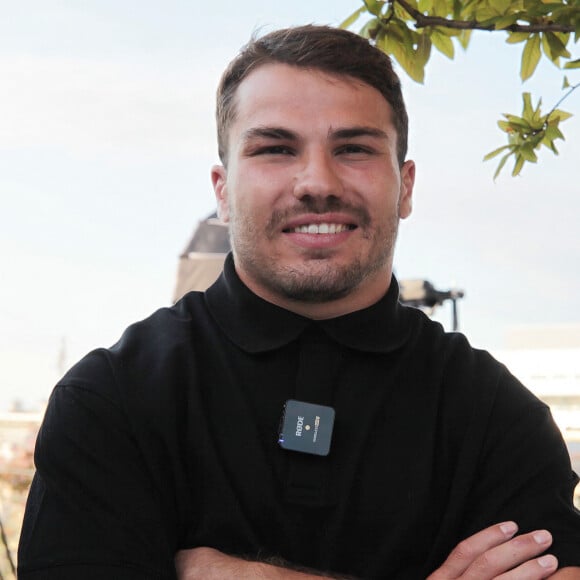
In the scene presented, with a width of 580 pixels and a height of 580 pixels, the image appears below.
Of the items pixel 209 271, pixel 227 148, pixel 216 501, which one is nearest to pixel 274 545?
pixel 216 501

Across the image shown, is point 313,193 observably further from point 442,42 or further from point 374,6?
point 442,42

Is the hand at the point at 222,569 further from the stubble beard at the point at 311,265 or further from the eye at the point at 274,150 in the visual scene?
the eye at the point at 274,150

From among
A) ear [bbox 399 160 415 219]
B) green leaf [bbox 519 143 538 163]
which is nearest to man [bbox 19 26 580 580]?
ear [bbox 399 160 415 219]

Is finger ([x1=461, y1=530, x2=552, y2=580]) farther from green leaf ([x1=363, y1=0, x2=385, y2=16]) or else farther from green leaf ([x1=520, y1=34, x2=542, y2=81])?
green leaf ([x1=363, y1=0, x2=385, y2=16])

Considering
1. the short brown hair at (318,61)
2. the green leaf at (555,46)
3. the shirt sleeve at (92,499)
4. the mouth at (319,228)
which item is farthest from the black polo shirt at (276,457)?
the green leaf at (555,46)

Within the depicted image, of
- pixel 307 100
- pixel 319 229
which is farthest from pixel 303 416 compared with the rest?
pixel 307 100

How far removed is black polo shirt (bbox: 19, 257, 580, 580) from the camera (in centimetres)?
143

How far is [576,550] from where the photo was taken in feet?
4.90

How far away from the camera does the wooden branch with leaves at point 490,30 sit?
5.70 ft

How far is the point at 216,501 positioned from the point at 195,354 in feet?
0.86

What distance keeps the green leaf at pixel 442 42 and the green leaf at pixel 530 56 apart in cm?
16

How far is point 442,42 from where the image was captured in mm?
1854

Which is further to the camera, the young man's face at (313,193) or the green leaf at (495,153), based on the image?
the green leaf at (495,153)

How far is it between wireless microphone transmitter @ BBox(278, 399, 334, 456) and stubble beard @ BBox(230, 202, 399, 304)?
22 centimetres
